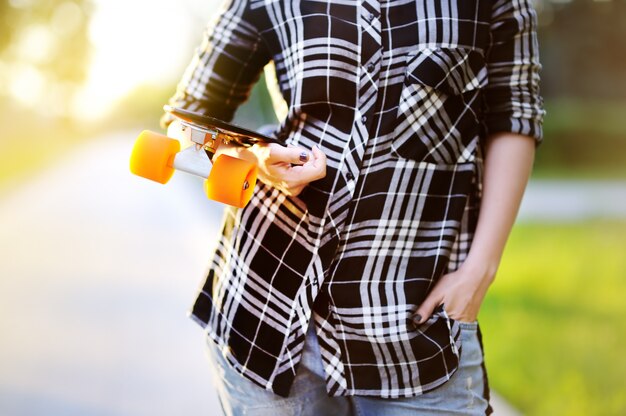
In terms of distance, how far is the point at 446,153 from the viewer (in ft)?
4.48

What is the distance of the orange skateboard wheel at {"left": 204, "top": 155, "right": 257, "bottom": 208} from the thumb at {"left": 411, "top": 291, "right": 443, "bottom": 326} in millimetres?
409

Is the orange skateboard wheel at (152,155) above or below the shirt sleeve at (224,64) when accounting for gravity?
below

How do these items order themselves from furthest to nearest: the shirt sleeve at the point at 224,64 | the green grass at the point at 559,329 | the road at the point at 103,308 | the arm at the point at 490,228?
the road at the point at 103,308 → the green grass at the point at 559,329 → the shirt sleeve at the point at 224,64 → the arm at the point at 490,228

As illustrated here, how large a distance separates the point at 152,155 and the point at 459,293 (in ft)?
2.06

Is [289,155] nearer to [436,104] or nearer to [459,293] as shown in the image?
[436,104]

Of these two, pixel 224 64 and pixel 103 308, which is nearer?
pixel 224 64

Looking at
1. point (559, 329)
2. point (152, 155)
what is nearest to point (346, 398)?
point (152, 155)

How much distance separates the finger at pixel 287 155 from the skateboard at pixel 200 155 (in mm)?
16

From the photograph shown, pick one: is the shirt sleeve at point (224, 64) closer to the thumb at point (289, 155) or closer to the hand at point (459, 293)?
the thumb at point (289, 155)

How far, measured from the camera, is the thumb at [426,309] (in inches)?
52.7

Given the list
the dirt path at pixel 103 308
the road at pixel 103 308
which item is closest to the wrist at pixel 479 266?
the road at pixel 103 308

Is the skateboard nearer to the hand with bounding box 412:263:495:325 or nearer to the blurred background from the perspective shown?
the hand with bounding box 412:263:495:325

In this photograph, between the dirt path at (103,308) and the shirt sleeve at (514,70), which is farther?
the dirt path at (103,308)

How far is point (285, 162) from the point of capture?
123cm
